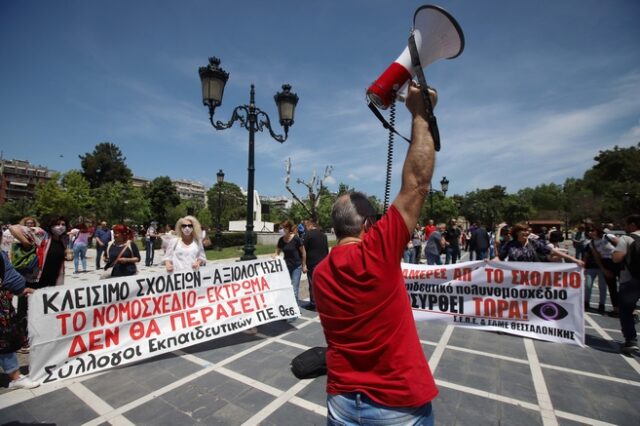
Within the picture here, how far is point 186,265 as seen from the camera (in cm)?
483

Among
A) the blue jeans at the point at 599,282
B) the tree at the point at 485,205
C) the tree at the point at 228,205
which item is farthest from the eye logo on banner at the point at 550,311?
the tree at the point at 485,205

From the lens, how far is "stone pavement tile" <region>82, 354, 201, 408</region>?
3225 millimetres

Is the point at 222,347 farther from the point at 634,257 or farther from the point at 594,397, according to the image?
the point at 634,257

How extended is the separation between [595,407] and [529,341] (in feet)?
6.39

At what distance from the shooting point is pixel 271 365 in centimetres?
393

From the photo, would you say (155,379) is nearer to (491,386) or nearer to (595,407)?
(491,386)

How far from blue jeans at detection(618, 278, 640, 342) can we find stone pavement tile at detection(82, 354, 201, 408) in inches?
240

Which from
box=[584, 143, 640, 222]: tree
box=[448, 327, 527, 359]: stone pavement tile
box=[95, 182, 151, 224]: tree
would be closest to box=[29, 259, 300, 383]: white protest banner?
box=[448, 327, 527, 359]: stone pavement tile

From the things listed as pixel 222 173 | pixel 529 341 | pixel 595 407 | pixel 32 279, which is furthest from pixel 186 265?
pixel 222 173

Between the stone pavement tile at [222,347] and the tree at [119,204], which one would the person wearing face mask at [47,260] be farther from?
the tree at [119,204]

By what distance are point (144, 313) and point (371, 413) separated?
397 cm

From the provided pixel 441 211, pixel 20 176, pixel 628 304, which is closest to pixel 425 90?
pixel 628 304

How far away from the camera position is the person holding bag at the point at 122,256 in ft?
16.3

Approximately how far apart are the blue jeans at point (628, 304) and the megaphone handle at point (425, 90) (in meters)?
5.26
